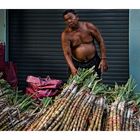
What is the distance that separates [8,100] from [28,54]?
413cm


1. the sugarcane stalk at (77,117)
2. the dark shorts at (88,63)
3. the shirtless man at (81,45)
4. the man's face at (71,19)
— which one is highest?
the man's face at (71,19)

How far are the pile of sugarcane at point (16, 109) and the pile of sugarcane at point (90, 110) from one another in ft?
0.36

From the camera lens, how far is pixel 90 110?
11.0 feet

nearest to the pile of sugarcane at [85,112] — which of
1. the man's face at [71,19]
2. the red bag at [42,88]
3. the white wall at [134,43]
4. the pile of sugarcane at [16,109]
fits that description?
the pile of sugarcane at [16,109]

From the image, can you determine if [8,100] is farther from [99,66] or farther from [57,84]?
[99,66]

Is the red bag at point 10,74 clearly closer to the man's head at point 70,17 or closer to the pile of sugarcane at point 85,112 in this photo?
the man's head at point 70,17

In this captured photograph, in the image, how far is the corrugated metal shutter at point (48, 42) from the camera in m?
7.44

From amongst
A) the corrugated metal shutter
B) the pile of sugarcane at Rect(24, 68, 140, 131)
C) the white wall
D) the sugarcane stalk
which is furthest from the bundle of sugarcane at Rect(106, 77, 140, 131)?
the corrugated metal shutter

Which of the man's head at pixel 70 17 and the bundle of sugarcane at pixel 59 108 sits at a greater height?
the man's head at pixel 70 17

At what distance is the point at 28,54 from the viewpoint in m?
7.71

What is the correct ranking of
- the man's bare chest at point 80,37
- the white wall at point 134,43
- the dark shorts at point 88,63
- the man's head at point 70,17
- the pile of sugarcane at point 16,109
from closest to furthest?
the pile of sugarcane at point 16,109, the man's head at point 70,17, the dark shorts at point 88,63, the man's bare chest at point 80,37, the white wall at point 134,43

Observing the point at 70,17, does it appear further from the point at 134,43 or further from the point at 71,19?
the point at 134,43

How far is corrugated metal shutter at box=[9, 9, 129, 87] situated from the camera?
24.4 ft
